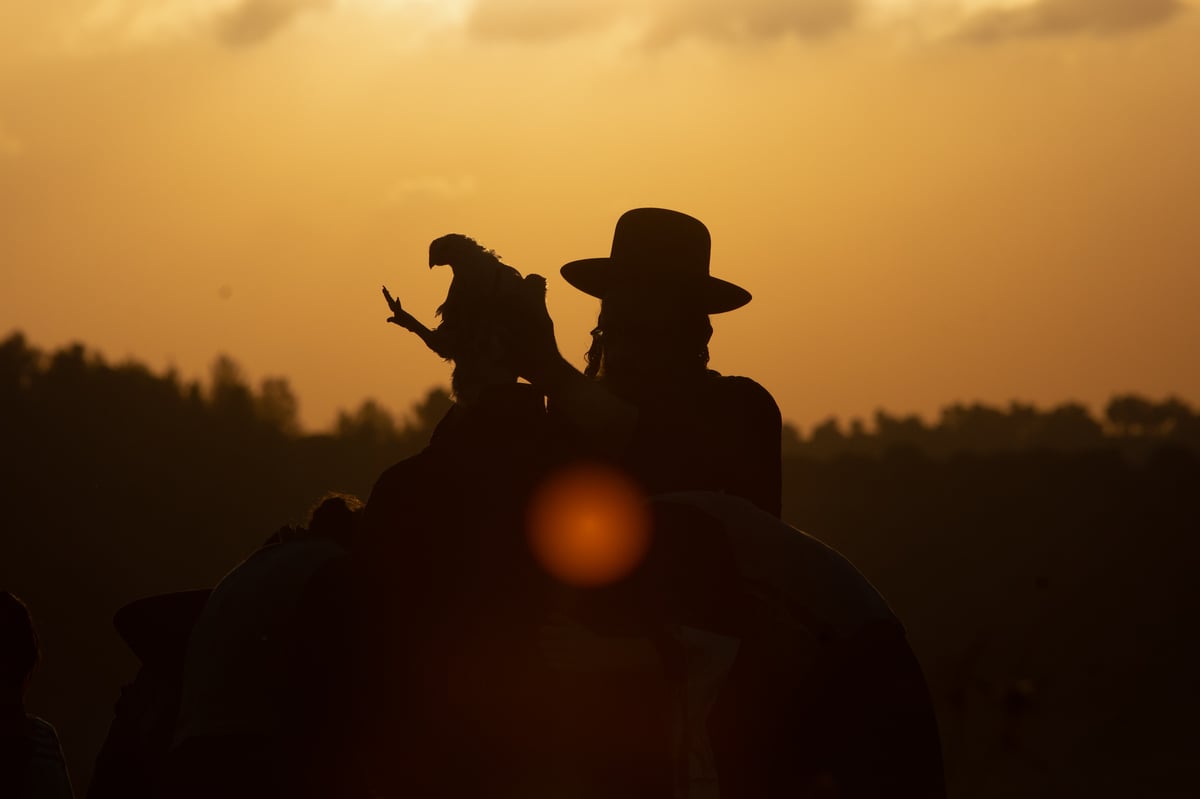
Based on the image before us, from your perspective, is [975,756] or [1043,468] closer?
[975,756]

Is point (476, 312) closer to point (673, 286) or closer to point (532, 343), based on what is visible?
point (532, 343)

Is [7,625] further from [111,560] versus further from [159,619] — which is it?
[111,560]

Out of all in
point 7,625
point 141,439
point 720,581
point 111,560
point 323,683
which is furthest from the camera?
point 141,439

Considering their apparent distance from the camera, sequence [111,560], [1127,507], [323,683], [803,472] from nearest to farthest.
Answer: [323,683] → [111,560] → [1127,507] → [803,472]

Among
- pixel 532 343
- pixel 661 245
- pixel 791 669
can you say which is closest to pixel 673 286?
pixel 661 245

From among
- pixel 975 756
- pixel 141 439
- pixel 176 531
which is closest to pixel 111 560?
pixel 176 531

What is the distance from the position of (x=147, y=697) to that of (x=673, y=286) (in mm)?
2130

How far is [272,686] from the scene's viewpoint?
620 cm

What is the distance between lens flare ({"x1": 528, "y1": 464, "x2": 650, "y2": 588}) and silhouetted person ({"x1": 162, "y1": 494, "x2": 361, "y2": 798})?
76 cm

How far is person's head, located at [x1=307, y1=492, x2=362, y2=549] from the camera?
6535 mm

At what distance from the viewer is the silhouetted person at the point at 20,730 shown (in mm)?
6961

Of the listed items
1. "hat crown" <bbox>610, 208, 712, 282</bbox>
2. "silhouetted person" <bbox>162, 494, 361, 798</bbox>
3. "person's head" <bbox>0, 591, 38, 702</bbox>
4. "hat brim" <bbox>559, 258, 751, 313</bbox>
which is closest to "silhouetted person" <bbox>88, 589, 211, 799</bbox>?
"person's head" <bbox>0, 591, 38, 702</bbox>

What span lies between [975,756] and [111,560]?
24.4 m

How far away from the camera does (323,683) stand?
603 cm
